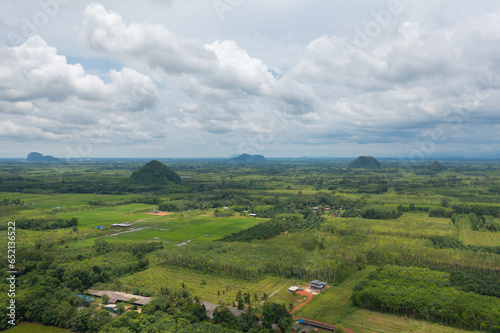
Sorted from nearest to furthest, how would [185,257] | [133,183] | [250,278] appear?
1. [250,278]
2. [185,257]
3. [133,183]

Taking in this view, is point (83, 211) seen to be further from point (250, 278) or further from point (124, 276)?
point (250, 278)

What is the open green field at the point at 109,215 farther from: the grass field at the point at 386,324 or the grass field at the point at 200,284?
the grass field at the point at 386,324

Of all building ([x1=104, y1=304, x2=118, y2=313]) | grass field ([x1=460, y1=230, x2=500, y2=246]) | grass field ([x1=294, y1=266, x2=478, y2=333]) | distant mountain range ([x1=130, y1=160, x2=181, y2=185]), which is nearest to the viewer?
grass field ([x1=294, y1=266, x2=478, y2=333])

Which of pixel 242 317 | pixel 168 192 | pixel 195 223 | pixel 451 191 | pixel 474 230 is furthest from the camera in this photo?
pixel 168 192

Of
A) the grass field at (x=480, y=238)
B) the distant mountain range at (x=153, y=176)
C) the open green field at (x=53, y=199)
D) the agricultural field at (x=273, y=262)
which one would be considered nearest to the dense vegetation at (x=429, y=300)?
the agricultural field at (x=273, y=262)

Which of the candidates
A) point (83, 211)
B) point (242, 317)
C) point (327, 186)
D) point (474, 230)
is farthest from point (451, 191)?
point (83, 211)

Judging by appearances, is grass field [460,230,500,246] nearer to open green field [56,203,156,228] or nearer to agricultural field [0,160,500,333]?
agricultural field [0,160,500,333]

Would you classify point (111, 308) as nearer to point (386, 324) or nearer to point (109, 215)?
point (386, 324)

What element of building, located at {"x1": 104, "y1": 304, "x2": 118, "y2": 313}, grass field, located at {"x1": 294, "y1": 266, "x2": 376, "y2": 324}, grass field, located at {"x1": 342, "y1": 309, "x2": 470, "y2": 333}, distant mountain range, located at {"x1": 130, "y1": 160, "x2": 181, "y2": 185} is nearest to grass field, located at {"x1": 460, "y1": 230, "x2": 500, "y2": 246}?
grass field, located at {"x1": 294, "y1": 266, "x2": 376, "y2": 324}
